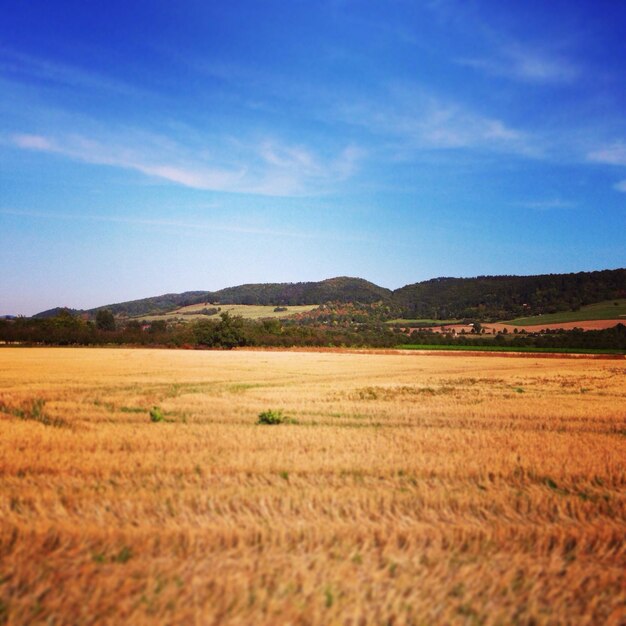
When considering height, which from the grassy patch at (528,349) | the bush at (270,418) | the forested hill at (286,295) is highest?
the forested hill at (286,295)

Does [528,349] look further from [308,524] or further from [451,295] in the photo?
[308,524]

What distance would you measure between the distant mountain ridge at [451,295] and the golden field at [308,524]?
116654 millimetres

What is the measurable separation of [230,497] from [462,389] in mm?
20737

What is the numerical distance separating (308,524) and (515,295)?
13452 cm

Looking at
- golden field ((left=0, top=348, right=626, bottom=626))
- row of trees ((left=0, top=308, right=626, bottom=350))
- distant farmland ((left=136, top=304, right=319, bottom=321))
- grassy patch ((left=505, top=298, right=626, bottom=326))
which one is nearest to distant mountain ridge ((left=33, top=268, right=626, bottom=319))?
grassy patch ((left=505, top=298, right=626, bottom=326))

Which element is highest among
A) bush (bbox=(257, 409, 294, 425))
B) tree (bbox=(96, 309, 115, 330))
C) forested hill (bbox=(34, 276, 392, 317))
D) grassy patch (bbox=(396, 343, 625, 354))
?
forested hill (bbox=(34, 276, 392, 317))

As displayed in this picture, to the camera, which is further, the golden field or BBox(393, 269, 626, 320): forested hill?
BBox(393, 269, 626, 320): forested hill

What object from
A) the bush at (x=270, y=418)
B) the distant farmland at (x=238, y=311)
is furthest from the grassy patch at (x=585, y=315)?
the bush at (x=270, y=418)

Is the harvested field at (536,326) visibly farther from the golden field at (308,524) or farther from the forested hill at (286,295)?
the golden field at (308,524)

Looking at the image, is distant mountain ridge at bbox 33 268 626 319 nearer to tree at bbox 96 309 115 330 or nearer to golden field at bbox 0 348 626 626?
tree at bbox 96 309 115 330

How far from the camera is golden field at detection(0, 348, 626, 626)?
4.67 m

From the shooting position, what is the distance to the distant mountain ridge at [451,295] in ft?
393

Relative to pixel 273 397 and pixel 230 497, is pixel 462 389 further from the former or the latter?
pixel 230 497

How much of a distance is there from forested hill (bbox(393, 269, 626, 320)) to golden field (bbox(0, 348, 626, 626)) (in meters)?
116
